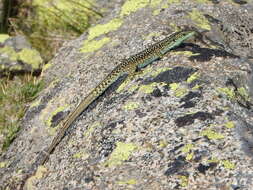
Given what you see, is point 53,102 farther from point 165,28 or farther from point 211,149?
point 211,149

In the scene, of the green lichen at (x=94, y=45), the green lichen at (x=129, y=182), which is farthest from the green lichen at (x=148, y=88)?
the green lichen at (x=94, y=45)

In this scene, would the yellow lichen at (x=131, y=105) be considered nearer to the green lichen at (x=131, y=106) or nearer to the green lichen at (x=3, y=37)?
the green lichen at (x=131, y=106)

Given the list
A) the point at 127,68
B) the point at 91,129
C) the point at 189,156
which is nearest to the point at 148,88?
the point at 127,68

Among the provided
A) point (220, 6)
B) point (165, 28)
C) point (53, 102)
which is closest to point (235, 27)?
point (220, 6)

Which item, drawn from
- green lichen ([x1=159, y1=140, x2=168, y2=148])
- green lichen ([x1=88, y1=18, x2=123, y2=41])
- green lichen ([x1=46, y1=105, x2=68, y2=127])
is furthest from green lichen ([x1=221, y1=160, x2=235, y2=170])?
green lichen ([x1=88, y1=18, x2=123, y2=41])

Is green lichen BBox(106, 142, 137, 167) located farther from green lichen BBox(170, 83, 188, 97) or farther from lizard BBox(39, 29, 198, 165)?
lizard BBox(39, 29, 198, 165)

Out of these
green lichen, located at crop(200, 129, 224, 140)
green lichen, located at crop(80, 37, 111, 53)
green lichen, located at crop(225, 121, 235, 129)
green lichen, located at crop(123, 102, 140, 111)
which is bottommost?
green lichen, located at crop(80, 37, 111, 53)

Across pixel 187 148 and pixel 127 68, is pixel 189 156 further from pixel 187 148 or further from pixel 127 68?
pixel 127 68
